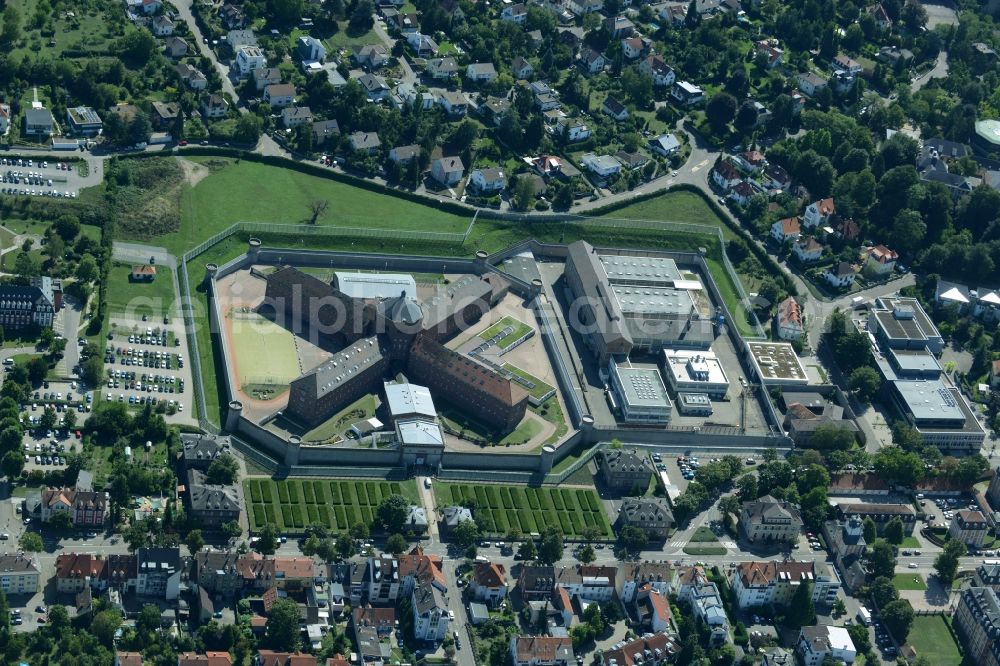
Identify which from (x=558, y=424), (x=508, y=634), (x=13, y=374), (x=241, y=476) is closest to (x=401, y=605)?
(x=508, y=634)

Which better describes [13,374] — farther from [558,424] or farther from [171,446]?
[558,424]

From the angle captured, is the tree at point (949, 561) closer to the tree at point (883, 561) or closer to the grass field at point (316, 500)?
the tree at point (883, 561)

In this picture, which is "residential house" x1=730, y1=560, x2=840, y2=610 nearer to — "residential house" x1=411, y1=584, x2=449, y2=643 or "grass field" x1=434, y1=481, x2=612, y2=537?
"grass field" x1=434, y1=481, x2=612, y2=537

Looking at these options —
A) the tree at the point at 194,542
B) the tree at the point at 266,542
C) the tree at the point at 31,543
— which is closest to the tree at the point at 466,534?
the tree at the point at 266,542

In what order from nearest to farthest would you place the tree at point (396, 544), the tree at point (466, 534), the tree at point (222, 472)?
the tree at point (396, 544) < the tree at point (466, 534) < the tree at point (222, 472)

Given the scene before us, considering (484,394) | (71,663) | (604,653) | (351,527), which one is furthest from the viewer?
(484,394)

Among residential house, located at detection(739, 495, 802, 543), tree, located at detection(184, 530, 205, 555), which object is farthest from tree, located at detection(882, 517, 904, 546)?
tree, located at detection(184, 530, 205, 555)

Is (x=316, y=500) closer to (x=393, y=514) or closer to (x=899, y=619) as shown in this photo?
(x=393, y=514)
